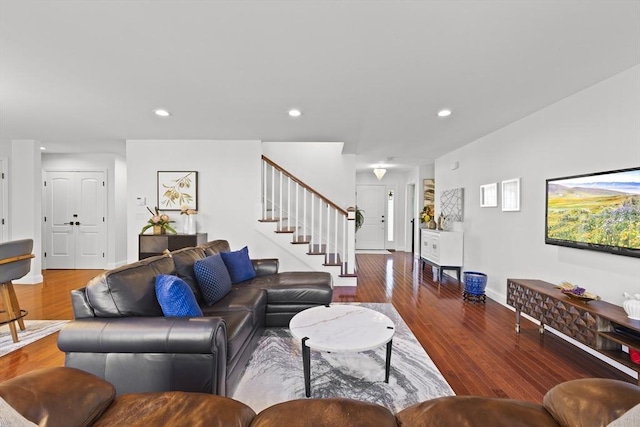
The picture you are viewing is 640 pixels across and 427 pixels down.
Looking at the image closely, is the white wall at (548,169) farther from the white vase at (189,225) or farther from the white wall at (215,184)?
the white vase at (189,225)

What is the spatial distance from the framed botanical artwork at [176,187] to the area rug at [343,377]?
Result: 313 centimetres

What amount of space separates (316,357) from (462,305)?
95.6 inches

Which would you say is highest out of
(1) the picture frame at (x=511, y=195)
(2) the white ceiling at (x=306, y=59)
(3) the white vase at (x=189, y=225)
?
(2) the white ceiling at (x=306, y=59)

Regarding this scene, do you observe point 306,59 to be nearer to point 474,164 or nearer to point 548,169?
point 548,169

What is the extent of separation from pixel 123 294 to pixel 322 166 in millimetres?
4478

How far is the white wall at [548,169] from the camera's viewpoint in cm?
240

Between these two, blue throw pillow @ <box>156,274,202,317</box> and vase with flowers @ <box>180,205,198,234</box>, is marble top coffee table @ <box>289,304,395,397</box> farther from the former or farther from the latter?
vase with flowers @ <box>180,205,198,234</box>

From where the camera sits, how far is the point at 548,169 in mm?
3188

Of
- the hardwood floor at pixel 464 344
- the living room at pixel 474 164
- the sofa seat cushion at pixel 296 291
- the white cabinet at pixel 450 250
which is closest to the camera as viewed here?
the hardwood floor at pixel 464 344

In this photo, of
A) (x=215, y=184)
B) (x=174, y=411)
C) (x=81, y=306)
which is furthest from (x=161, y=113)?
(x=174, y=411)

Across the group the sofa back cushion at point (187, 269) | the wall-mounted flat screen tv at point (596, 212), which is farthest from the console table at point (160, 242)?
the wall-mounted flat screen tv at point (596, 212)

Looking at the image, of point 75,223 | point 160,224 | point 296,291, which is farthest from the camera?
point 75,223

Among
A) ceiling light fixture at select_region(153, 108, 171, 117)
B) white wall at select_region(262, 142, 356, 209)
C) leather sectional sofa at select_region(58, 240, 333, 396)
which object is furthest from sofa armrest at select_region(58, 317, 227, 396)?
white wall at select_region(262, 142, 356, 209)

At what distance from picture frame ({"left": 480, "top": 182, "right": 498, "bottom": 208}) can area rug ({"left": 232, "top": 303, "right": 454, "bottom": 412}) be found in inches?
103
